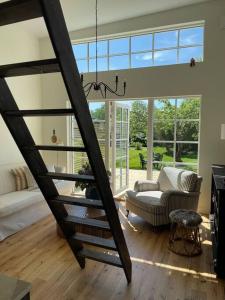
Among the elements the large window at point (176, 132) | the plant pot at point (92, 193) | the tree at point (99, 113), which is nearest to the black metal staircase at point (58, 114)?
the plant pot at point (92, 193)

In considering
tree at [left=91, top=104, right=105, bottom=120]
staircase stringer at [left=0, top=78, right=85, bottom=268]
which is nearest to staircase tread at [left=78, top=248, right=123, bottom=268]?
staircase stringer at [left=0, top=78, right=85, bottom=268]

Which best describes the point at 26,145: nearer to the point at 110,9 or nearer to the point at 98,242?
the point at 98,242

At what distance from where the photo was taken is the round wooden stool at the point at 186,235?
9.41 feet

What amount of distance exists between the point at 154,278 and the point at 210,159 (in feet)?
7.54

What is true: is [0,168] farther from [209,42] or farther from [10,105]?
[209,42]

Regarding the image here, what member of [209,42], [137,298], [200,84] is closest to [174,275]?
[137,298]

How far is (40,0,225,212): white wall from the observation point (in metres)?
3.90

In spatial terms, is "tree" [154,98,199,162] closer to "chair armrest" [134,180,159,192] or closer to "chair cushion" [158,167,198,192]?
"chair cushion" [158,167,198,192]

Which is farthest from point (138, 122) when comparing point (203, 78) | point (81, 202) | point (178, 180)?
point (81, 202)

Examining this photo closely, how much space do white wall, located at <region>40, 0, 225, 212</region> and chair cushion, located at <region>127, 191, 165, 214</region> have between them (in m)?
1.01

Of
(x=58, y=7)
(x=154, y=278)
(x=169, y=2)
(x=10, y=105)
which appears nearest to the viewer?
(x=58, y=7)

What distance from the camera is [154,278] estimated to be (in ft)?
8.04

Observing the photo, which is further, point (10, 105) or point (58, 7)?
point (10, 105)

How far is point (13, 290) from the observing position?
1.03m
